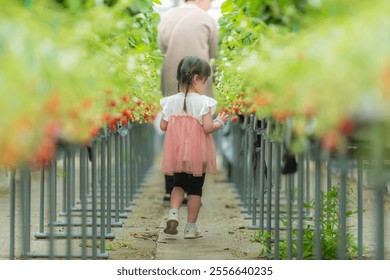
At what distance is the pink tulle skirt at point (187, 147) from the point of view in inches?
230

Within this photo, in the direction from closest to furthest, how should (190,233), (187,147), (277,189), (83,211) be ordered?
(83,211)
(277,189)
(187,147)
(190,233)

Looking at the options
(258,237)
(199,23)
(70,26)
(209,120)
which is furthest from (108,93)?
(199,23)

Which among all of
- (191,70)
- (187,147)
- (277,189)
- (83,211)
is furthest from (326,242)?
(83,211)

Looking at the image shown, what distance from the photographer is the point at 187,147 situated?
19.2 feet

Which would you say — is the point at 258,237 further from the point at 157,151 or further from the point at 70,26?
the point at 157,151

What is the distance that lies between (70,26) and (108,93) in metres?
0.47

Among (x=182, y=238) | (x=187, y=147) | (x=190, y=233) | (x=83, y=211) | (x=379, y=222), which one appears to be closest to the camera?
(x=379, y=222)

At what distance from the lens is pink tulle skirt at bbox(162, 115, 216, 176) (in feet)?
19.2

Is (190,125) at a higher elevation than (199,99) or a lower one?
lower

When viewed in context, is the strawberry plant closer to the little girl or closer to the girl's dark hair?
the little girl

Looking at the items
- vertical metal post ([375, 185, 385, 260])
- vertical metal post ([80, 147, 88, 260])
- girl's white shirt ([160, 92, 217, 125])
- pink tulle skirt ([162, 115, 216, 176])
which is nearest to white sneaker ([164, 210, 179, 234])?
pink tulle skirt ([162, 115, 216, 176])

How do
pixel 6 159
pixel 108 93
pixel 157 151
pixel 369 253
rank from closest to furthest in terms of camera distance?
pixel 6 159, pixel 108 93, pixel 369 253, pixel 157 151

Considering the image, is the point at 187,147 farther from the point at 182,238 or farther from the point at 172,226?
the point at 182,238

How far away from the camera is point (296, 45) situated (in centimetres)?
312
